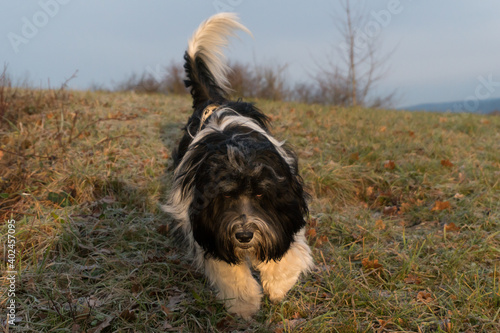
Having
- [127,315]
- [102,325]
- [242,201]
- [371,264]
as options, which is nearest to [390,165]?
[371,264]

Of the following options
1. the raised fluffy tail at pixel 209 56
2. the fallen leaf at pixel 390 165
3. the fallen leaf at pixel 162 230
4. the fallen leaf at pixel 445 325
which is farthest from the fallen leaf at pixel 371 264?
the fallen leaf at pixel 390 165

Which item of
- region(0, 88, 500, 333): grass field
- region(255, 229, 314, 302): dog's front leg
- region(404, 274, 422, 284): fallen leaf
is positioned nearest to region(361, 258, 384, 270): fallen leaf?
region(0, 88, 500, 333): grass field

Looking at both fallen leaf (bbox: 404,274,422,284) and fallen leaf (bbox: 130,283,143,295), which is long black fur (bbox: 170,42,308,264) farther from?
fallen leaf (bbox: 404,274,422,284)

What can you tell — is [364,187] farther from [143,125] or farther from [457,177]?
[143,125]

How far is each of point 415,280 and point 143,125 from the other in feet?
17.4

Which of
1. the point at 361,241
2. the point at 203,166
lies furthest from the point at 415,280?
the point at 203,166

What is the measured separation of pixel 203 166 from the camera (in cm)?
248

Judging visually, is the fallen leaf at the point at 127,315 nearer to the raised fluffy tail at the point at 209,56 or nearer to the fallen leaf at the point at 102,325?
the fallen leaf at the point at 102,325

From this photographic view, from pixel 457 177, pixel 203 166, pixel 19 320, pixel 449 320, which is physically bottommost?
pixel 19 320

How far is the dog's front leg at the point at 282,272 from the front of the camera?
2814mm

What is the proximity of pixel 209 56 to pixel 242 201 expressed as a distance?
2.57 meters

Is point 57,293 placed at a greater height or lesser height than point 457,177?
lesser

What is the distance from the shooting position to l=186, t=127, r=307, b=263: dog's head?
2.32 metres

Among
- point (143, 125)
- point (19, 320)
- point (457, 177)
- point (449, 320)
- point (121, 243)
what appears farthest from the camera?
point (143, 125)
